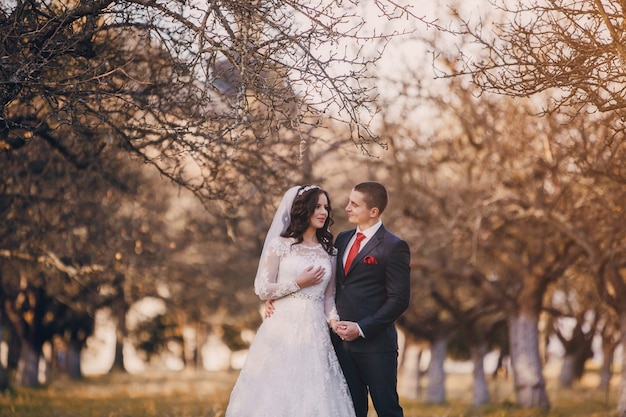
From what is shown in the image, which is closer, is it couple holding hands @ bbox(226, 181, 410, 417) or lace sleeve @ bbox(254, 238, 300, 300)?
couple holding hands @ bbox(226, 181, 410, 417)

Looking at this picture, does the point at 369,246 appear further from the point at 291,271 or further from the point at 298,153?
the point at 298,153

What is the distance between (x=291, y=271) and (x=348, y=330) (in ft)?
2.68

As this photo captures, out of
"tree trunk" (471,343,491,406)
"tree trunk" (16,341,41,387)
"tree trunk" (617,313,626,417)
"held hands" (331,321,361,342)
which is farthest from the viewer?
"tree trunk" (16,341,41,387)

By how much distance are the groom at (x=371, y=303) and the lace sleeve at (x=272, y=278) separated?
0.47m

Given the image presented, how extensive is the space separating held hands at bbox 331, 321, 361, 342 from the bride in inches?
12.8

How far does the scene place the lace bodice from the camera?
24.9ft

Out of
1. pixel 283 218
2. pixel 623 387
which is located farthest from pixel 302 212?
pixel 623 387

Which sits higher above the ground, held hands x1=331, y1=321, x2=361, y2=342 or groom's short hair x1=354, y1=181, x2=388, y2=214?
groom's short hair x1=354, y1=181, x2=388, y2=214

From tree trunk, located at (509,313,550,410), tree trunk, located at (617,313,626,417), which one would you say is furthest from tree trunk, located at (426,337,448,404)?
tree trunk, located at (617,313,626,417)

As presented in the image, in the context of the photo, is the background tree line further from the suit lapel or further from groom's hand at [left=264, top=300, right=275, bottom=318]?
groom's hand at [left=264, top=300, right=275, bottom=318]

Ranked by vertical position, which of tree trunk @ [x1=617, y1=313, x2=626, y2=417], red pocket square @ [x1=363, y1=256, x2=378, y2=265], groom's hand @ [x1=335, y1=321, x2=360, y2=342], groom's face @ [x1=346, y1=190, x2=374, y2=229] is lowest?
tree trunk @ [x1=617, y1=313, x2=626, y2=417]

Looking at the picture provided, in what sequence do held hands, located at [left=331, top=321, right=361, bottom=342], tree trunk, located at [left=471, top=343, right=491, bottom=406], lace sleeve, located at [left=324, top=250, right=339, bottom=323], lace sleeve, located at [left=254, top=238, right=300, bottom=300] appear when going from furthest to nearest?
1. tree trunk, located at [left=471, top=343, right=491, bottom=406]
2. lace sleeve, located at [left=324, top=250, right=339, bottom=323]
3. lace sleeve, located at [left=254, top=238, right=300, bottom=300]
4. held hands, located at [left=331, top=321, right=361, bottom=342]

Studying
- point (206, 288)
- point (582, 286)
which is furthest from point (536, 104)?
point (206, 288)

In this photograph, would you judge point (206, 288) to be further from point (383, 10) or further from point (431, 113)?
point (383, 10)
